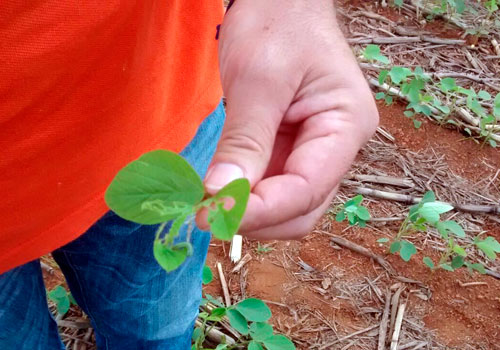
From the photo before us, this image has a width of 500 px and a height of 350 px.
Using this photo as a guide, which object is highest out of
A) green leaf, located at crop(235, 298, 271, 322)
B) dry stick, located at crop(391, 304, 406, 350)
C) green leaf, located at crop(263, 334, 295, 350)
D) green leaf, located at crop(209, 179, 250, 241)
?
green leaf, located at crop(209, 179, 250, 241)

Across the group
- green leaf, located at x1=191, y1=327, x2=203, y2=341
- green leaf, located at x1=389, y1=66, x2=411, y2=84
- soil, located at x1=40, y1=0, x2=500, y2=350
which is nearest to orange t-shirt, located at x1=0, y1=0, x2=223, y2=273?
green leaf, located at x1=191, y1=327, x2=203, y2=341

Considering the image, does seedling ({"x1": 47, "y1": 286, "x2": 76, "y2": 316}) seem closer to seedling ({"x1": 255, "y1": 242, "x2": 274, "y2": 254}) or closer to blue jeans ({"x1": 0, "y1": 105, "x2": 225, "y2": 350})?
blue jeans ({"x1": 0, "y1": 105, "x2": 225, "y2": 350})

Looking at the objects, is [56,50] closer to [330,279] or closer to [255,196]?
[255,196]

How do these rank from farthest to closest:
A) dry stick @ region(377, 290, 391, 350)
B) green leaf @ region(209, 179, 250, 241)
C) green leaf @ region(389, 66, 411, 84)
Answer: green leaf @ region(389, 66, 411, 84), dry stick @ region(377, 290, 391, 350), green leaf @ region(209, 179, 250, 241)

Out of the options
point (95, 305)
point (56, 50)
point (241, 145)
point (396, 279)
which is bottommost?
point (396, 279)

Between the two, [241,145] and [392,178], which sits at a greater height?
[241,145]

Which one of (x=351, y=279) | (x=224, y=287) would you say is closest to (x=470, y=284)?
(x=351, y=279)

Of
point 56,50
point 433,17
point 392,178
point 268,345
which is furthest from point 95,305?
point 433,17
